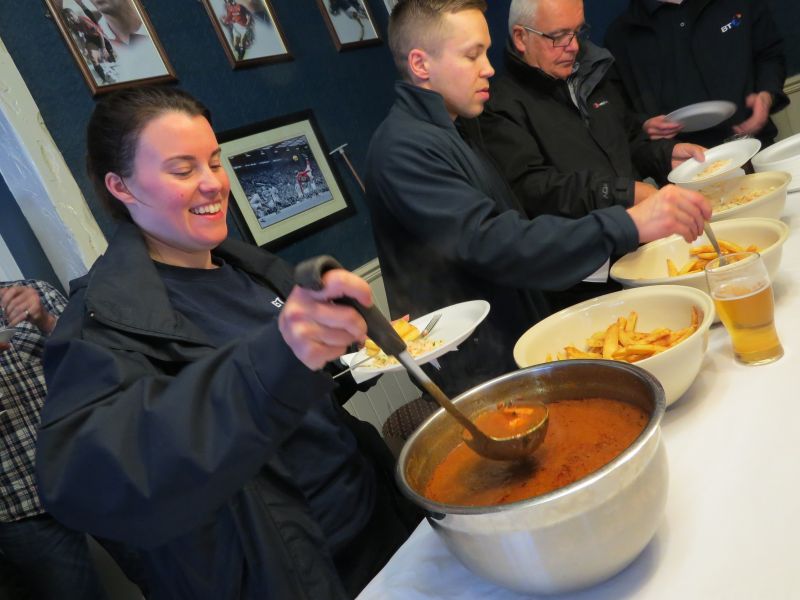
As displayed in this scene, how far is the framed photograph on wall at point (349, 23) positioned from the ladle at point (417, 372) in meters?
3.21

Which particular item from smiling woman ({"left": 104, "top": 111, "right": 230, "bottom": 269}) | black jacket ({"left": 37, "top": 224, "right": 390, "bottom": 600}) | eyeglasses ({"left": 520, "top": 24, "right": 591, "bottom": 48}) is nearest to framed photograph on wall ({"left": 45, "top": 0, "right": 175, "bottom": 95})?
smiling woman ({"left": 104, "top": 111, "right": 230, "bottom": 269})

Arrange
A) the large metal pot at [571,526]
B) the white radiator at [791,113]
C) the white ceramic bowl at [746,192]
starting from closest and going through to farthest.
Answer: the large metal pot at [571,526] < the white ceramic bowl at [746,192] < the white radiator at [791,113]

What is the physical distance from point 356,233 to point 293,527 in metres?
2.43

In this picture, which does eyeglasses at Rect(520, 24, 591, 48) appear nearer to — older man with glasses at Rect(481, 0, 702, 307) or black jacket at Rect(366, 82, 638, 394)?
older man with glasses at Rect(481, 0, 702, 307)

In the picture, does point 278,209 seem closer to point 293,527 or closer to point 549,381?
point 293,527

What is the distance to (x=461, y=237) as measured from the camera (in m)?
1.66

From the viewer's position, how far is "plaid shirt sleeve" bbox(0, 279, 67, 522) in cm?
220

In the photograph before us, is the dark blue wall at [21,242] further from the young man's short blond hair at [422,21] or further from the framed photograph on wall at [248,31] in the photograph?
the young man's short blond hair at [422,21]

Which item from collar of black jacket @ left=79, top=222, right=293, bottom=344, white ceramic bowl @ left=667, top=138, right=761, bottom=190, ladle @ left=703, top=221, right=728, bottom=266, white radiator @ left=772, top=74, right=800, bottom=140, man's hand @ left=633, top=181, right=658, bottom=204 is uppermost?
collar of black jacket @ left=79, top=222, right=293, bottom=344

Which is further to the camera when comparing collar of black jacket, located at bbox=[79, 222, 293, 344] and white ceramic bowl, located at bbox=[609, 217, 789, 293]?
white ceramic bowl, located at bbox=[609, 217, 789, 293]

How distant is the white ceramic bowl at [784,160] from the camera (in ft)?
6.19

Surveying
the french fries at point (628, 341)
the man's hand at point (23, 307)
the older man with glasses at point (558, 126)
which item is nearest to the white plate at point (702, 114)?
the older man with glasses at point (558, 126)

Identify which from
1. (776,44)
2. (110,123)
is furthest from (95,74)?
(776,44)

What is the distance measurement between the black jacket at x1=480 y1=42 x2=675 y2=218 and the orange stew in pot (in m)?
1.33
